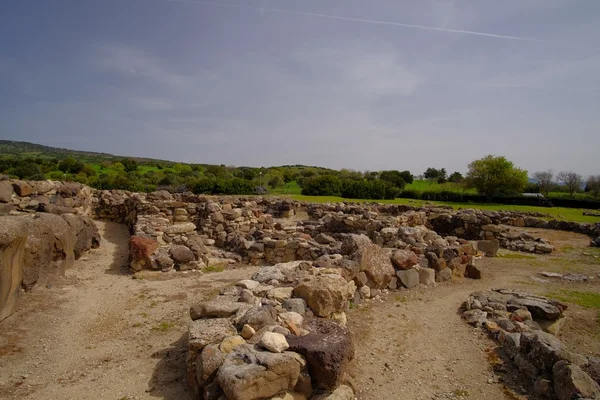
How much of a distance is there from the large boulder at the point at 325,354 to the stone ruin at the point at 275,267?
1cm

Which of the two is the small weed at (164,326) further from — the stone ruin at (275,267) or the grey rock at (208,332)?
the grey rock at (208,332)

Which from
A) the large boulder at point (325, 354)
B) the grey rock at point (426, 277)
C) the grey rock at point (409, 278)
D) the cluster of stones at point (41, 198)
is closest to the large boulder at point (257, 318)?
the large boulder at point (325, 354)

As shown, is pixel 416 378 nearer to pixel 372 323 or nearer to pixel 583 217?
pixel 372 323

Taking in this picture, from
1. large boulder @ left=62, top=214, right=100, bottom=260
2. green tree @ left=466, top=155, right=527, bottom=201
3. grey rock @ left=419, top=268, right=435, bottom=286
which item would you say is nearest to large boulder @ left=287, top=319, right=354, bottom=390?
grey rock @ left=419, top=268, right=435, bottom=286

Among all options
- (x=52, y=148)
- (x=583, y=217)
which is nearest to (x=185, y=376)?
(x=583, y=217)

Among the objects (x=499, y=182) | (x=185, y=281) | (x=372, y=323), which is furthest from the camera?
(x=499, y=182)

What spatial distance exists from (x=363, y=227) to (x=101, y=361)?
11299 millimetres

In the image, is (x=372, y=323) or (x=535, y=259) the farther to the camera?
(x=535, y=259)

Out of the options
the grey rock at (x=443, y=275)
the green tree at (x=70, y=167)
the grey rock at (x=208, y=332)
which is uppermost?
the green tree at (x=70, y=167)

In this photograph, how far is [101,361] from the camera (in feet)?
17.7

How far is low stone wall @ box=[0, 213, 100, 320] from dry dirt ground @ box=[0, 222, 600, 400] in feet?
Answer: 1.17

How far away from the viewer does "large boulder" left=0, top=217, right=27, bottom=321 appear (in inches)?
249

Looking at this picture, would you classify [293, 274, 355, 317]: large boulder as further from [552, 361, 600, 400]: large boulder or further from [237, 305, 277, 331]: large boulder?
[552, 361, 600, 400]: large boulder

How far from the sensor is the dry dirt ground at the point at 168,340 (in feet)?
15.6
